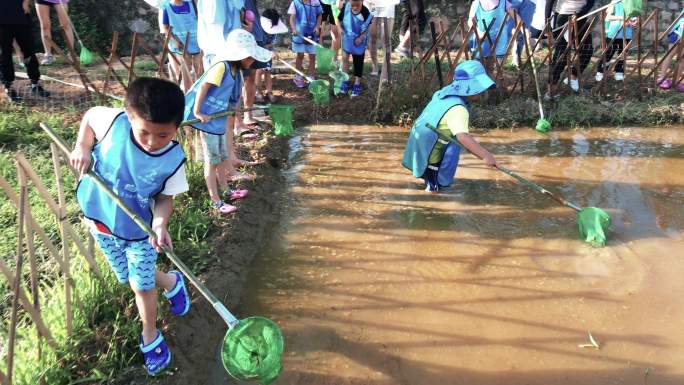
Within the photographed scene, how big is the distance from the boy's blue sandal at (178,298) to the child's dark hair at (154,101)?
105 centimetres

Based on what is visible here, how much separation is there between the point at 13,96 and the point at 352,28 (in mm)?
4108

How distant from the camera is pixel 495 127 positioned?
6402 millimetres

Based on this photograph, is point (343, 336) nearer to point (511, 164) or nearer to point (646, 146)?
point (511, 164)

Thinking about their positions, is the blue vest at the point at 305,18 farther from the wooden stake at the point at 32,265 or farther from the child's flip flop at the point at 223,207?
the wooden stake at the point at 32,265

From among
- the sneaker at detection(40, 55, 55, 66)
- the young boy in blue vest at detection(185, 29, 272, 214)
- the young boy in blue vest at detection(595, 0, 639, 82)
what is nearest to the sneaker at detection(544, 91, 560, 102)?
the young boy in blue vest at detection(595, 0, 639, 82)

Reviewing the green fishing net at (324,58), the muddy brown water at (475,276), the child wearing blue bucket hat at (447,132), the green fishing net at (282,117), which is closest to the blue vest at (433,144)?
the child wearing blue bucket hat at (447,132)

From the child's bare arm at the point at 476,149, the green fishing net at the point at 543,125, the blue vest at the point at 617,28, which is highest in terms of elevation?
the blue vest at the point at 617,28

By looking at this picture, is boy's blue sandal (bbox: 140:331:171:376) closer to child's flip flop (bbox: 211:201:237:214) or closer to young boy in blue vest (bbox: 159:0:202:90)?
child's flip flop (bbox: 211:201:237:214)

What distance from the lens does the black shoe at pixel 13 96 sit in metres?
5.57

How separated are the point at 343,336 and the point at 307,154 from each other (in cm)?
292

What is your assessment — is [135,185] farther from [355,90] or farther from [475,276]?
[355,90]

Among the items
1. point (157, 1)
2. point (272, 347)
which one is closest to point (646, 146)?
point (272, 347)

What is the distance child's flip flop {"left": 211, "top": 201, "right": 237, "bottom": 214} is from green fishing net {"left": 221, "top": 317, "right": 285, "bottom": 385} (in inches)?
70.5

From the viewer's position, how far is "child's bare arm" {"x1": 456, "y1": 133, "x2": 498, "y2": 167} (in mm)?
3957
